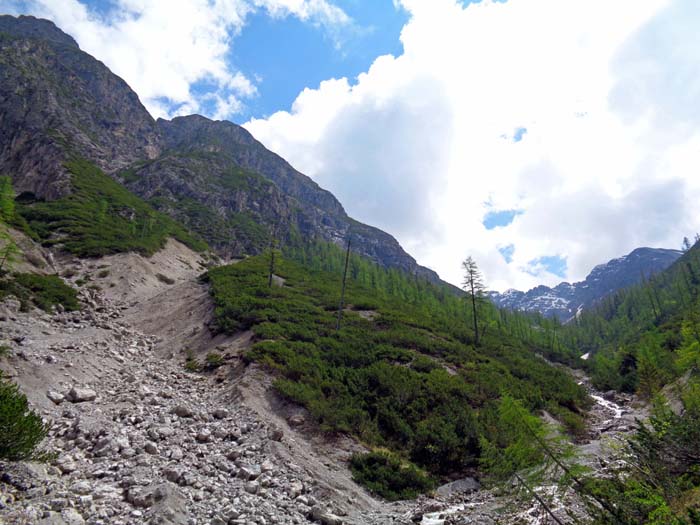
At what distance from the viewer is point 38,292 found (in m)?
26.4

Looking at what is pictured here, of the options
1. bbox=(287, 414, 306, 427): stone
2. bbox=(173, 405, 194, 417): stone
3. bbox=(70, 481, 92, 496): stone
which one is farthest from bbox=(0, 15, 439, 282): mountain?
bbox=(70, 481, 92, 496): stone

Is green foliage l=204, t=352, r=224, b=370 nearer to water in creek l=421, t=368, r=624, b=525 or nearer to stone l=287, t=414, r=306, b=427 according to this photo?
stone l=287, t=414, r=306, b=427

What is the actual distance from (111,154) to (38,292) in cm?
11707

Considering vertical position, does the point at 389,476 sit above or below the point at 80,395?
below

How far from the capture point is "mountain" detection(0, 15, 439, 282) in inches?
3386

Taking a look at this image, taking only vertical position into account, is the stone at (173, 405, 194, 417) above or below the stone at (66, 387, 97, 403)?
below

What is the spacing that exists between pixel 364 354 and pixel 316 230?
138798 mm

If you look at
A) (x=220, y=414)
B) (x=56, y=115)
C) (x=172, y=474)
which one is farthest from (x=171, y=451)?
(x=56, y=115)

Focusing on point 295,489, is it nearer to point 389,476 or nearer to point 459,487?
point 389,476

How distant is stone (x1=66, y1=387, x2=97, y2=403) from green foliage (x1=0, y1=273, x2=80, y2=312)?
12.1 m

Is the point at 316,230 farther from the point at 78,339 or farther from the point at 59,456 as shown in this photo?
the point at 59,456

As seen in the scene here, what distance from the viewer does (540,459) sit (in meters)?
10.3

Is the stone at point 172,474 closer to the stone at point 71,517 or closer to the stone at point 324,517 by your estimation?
the stone at point 71,517

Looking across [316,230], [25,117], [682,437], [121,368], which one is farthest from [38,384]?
[316,230]
